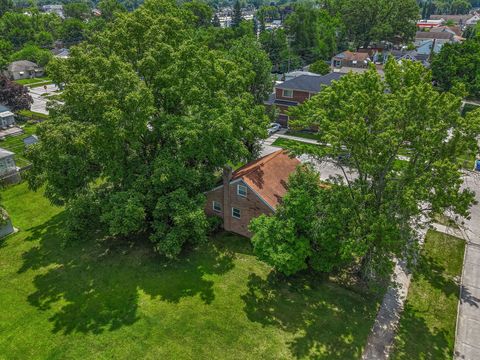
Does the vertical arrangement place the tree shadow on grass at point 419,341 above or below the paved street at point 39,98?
below

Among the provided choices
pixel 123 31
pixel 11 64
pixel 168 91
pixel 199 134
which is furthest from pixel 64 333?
pixel 11 64

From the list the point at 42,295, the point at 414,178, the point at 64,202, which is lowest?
the point at 42,295

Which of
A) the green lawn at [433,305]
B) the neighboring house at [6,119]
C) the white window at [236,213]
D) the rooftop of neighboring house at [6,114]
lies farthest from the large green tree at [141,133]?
the neighboring house at [6,119]

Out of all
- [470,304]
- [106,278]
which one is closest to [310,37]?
[470,304]

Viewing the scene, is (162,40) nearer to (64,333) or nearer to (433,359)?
(64,333)

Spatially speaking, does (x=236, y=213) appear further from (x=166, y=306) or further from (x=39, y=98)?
(x=39, y=98)

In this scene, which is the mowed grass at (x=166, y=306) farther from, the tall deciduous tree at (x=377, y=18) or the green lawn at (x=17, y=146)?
the tall deciduous tree at (x=377, y=18)
